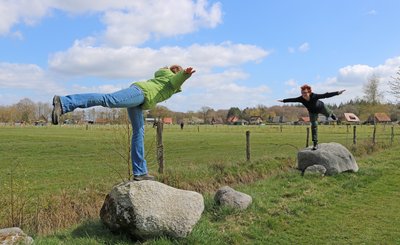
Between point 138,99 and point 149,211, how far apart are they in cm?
182

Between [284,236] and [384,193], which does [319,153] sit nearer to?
[384,193]

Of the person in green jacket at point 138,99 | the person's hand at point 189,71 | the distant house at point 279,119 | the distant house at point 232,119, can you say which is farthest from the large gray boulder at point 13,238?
the distant house at point 232,119

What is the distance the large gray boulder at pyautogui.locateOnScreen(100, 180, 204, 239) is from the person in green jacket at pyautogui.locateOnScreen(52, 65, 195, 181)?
2.80 feet

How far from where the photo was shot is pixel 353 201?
10477 millimetres

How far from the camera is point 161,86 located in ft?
23.3

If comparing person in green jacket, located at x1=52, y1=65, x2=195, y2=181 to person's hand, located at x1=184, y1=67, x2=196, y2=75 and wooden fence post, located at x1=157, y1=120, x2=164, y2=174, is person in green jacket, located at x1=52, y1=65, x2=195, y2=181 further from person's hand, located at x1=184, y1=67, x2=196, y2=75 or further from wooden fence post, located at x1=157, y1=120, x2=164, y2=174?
wooden fence post, located at x1=157, y1=120, x2=164, y2=174

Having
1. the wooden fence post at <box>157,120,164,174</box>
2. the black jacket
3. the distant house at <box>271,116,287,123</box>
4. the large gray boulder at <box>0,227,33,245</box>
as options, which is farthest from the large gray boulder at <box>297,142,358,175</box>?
the distant house at <box>271,116,287,123</box>

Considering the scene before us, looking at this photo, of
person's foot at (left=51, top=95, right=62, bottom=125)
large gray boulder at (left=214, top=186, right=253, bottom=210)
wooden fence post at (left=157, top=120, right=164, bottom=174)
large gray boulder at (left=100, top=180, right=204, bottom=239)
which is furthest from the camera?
wooden fence post at (left=157, top=120, right=164, bottom=174)

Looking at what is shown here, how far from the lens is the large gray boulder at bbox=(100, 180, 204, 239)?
6.38m

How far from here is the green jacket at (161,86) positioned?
689 cm

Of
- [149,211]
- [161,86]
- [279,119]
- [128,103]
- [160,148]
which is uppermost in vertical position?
[161,86]

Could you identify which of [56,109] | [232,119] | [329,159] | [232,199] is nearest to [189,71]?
[56,109]

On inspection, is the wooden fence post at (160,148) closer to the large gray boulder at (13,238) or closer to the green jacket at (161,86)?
the green jacket at (161,86)

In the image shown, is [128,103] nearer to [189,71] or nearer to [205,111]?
[189,71]
